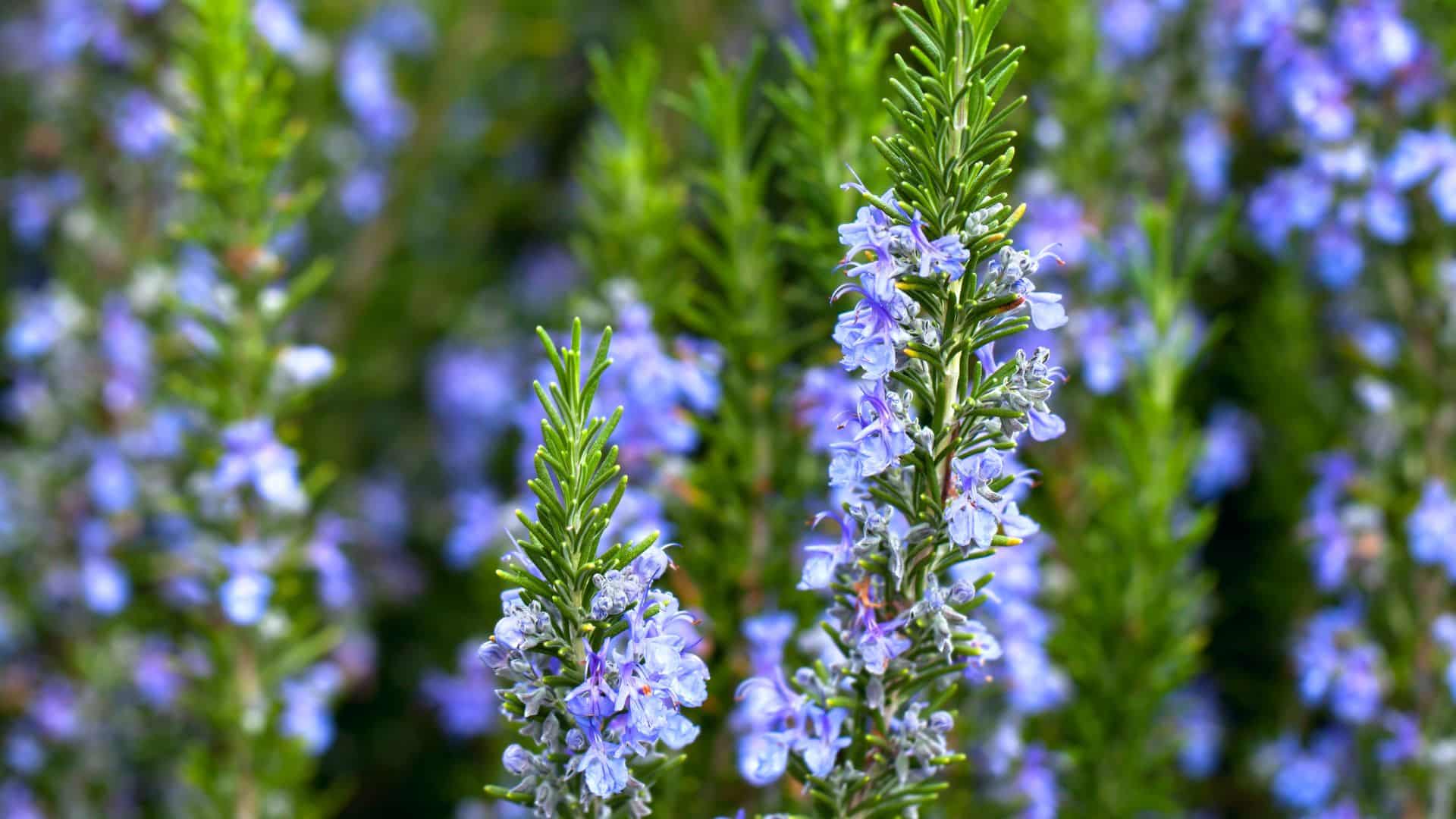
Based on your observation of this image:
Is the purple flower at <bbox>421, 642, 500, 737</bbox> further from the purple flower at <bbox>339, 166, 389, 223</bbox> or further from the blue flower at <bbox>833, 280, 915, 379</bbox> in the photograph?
the blue flower at <bbox>833, 280, 915, 379</bbox>

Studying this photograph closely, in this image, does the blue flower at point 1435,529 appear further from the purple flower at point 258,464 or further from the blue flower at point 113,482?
the blue flower at point 113,482

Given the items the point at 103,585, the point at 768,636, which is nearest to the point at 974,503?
the point at 768,636

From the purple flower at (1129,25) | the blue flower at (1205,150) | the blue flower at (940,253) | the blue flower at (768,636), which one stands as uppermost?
the purple flower at (1129,25)

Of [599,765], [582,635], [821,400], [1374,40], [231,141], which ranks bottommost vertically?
[599,765]

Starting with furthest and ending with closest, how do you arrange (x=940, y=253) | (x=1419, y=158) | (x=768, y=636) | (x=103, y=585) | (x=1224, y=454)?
(x=1224, y=454) → (x=103, y=585) → (x=1419, y=158) → (x=768, y=636) → (x=940, y=253)

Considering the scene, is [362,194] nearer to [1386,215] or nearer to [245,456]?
[245,456]

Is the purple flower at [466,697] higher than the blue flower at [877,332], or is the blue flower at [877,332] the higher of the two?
the purple flower at [466,697]

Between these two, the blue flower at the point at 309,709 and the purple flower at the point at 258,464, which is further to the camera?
the blue flower at the point at 309,709

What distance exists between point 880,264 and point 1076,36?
53.4 inches

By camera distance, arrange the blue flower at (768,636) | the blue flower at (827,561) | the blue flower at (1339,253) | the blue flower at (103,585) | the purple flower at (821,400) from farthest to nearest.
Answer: the blue flower at (103,585)
the blue flower at (1339,253)
the purple flower at (821,400)
the blue flower at (768,636)
the blue flower at (827,561)

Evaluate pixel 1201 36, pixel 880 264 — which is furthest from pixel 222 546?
pixel 1201 36

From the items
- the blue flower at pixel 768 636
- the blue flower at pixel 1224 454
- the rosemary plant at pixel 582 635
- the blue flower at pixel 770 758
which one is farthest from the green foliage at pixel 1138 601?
the rosemary plant at pixel 582 635

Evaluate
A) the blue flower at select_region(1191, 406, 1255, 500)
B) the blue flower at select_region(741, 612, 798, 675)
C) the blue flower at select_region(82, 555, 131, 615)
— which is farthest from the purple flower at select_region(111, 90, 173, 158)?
the blue flower at select_region(1191, 406, 1255, 500)

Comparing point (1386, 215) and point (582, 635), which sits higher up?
point (1386, 215)
